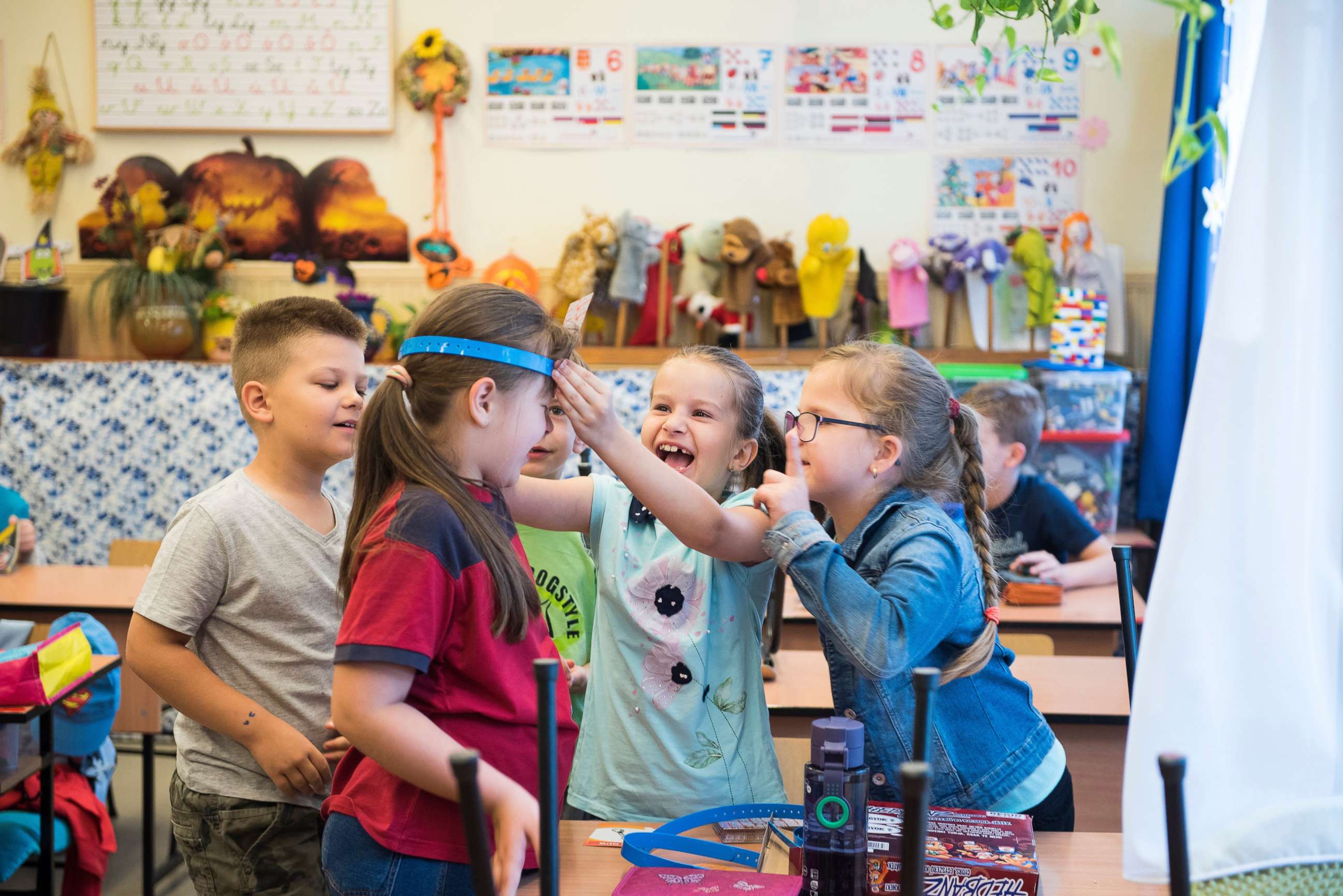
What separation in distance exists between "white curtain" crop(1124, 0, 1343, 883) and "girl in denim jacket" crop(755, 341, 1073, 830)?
1.46 feet

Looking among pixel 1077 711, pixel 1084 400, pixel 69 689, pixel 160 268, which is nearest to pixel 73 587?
pixel 69 689

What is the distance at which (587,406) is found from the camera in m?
1.26

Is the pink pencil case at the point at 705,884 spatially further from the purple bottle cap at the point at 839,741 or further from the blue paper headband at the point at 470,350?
the blue paper headband at the point at 470,350

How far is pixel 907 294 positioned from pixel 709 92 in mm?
1135

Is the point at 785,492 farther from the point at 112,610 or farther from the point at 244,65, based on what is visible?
the point at 244,65

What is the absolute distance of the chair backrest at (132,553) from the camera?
3539mm

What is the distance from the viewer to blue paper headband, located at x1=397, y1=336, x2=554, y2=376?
121 cm

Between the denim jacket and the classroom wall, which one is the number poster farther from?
the denim jacket

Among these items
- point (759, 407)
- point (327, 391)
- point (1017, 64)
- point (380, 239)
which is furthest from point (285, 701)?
point (1017, 64)

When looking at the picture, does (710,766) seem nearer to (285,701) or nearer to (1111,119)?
(285,701)

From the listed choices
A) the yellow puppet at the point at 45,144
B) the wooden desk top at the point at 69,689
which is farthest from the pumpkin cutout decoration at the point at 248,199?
the wooden desk top at the point at 69,689

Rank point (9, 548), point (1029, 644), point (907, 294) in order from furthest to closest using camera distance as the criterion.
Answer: point (907, 294) < point (9, 548) < point (1029, 644)

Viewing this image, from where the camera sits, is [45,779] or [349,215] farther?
[349,215]

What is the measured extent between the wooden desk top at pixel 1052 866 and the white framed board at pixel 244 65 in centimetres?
386
